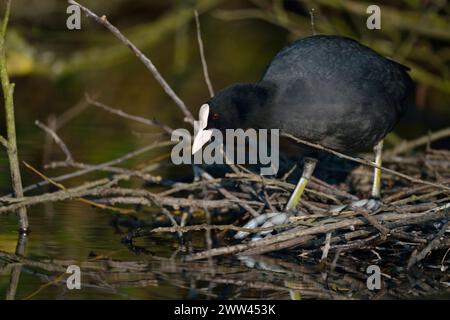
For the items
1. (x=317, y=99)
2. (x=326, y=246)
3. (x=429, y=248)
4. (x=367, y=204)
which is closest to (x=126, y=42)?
(x=317, y=99)

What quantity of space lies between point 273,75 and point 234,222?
35.8 inches

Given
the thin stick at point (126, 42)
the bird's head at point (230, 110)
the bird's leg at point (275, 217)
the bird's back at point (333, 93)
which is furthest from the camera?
the bird's leg at point (275, 217)

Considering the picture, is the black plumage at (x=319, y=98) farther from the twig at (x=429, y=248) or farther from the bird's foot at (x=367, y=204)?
the twig at (x=429, y=248)

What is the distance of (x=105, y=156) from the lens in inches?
273

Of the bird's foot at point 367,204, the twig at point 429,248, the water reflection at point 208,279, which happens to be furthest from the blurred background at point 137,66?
the twig at point 429,248

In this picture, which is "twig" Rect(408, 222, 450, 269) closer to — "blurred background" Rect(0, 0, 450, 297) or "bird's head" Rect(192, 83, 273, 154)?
"bird's head" Rect(192, 83, 273, 154)

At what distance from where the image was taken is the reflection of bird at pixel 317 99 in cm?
471

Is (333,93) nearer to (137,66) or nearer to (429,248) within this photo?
(429,248)

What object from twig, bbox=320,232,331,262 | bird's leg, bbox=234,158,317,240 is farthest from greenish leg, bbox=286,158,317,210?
twig, bbox=320,232,331,262

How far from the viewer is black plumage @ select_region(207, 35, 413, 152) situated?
4727 millimetres

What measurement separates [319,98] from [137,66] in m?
6.84

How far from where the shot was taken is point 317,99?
188 inches

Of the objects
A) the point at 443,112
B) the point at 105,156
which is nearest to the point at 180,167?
the point at 105,156
